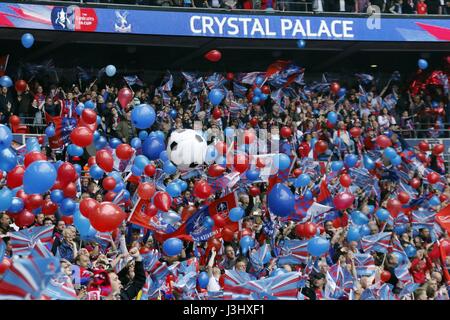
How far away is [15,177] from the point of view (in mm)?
12758

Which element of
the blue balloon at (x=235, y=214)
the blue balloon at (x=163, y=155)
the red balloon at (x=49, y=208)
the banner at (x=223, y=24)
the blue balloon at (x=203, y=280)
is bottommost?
the blue balloon at (x=203, y=280)

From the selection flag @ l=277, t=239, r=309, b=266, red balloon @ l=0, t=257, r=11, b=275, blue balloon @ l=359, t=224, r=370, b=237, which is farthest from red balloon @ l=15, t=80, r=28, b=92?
red balloon @ l=0, t=257, r=11, b=275

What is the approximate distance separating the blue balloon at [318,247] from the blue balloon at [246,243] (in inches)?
50.8

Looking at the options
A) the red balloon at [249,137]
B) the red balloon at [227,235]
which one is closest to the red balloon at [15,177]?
the red balloon at [227,235]

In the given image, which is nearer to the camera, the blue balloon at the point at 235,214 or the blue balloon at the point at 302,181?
the blue balloon at the point at 235,214

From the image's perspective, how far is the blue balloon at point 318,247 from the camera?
41.3 feet

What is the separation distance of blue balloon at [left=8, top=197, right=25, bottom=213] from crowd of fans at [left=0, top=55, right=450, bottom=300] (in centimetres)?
13

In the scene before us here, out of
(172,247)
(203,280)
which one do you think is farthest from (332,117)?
(203,280)

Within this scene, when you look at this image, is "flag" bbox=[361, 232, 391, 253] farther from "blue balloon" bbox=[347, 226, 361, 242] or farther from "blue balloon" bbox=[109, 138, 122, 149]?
"blue balloon" bbox=[109, 138, 122, 149]

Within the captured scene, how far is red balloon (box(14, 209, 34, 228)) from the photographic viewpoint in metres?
12.7

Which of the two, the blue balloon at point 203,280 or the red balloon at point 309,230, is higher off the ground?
the red balloon at point 309,230

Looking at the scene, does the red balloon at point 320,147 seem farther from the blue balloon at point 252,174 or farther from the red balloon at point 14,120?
the red balloon at point 14,120

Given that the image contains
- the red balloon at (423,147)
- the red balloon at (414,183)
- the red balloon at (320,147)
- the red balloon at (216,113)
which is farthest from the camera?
the red balloon at (423,147)
